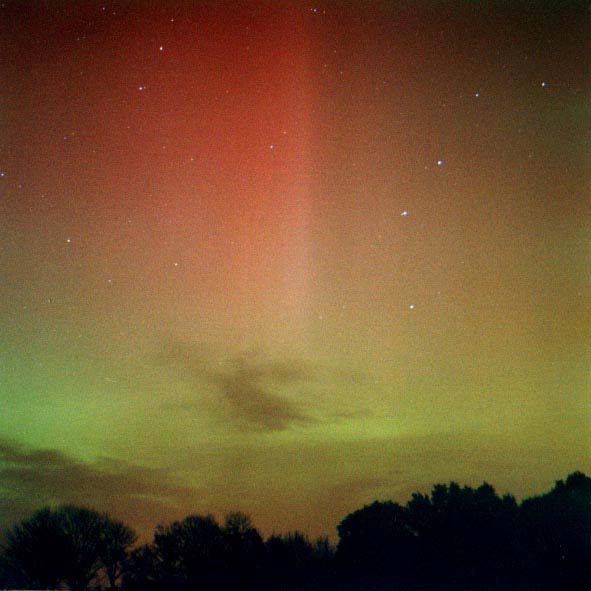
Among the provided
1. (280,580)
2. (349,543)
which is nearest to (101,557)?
(280,580)

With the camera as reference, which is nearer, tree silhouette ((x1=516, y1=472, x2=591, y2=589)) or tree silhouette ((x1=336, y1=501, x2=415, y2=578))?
tree silhouette ((x1=516, y1=472, x2=591, y2=589))

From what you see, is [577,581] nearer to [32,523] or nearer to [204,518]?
[204,518]

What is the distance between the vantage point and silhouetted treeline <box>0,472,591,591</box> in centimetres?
1062

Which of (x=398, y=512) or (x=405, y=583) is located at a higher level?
(x=398, y=512)

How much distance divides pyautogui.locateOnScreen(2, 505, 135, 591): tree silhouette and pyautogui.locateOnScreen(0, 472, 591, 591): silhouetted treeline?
1 cm

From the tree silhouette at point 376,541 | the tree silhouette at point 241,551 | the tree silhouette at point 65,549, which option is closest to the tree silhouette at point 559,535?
the tree silhouette at point 376,541

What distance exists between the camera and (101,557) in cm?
1119

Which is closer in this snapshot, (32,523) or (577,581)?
(577,581)

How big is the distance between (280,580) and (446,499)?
2398mm

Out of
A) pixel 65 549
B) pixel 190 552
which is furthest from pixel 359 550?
pixel 65 549

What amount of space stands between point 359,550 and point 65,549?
11.6 ft

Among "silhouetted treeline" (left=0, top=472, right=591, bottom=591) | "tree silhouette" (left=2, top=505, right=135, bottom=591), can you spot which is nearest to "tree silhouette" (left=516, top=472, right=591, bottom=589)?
"silhouetted treeline" (left=0, top=472, right=591, bottom=591)

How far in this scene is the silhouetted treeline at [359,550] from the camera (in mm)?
10625

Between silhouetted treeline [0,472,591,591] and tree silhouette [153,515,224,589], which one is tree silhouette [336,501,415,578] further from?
tree silhouette [153,515,224,589]
